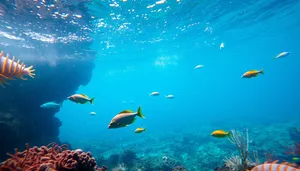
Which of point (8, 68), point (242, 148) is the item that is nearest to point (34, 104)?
point (8, 68)

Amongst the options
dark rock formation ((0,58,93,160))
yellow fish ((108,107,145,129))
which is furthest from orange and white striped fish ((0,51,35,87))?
dark rock formation ((0,58,93,160))

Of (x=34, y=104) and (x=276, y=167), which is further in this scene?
(x=34, y=104)

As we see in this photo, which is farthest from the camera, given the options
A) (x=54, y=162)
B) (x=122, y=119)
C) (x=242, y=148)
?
(x=242, y=148)

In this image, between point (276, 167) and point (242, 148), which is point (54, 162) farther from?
point (242, 148)

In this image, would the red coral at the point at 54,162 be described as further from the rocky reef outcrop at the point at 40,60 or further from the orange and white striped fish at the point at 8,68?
the rocky reef outcrop at the point at 40,60

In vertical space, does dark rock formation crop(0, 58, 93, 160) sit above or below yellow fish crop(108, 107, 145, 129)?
above

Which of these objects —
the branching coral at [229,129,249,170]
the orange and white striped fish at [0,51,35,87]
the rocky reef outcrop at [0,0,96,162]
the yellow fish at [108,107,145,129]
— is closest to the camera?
the orange and white striped fish at [0,51,35,87]

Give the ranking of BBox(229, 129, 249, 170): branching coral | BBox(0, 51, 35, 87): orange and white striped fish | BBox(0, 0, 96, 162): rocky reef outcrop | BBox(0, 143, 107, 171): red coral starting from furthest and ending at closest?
BBox(0, 0, 96, 162): rocky reef outcrop, BBox(229, 129, 249, 170): branching coral, BBox(0, 143, 107, 171): red coral, BBox(0, 51, 35, 87): orange and white striped fish

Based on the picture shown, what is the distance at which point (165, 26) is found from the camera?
69.1 ft

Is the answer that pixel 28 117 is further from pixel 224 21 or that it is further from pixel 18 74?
pixel 224 21

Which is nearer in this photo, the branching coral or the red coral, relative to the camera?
the red coral

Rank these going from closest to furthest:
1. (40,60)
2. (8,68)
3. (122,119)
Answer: (8,68) < (122,119) < (40,60)

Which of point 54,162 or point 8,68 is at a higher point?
point 8,68

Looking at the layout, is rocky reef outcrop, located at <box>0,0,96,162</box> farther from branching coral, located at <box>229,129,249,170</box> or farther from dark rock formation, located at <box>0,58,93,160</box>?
branching coral, located at <box>229,129,249,170</box>
